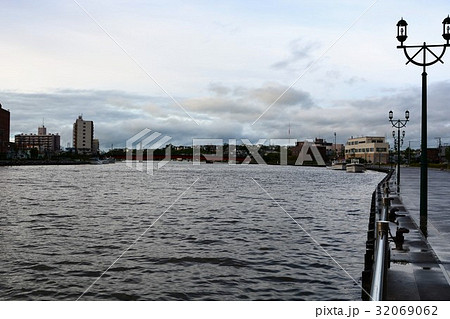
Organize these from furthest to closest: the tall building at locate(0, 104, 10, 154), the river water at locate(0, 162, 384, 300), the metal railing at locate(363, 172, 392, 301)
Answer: the tall building at locate(0, 104, 10, 154) → the river water at locate(0, 162, 384, 300) → the metal railing at locate(363, 172, 392, 301)

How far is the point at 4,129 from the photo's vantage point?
175m

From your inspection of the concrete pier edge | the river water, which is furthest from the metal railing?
the river water

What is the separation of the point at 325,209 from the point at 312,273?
57.1ft

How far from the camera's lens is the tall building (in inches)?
6737

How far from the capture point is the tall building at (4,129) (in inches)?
6737

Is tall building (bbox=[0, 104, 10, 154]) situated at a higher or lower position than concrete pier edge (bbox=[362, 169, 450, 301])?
higher

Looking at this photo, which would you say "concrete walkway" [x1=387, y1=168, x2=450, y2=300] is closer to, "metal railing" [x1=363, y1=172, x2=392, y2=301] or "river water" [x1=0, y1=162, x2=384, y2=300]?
"metal railing" [x1=363, y1=172, x2=392, y2=301]

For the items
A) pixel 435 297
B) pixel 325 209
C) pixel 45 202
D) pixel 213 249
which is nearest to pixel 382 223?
pixel 435 297

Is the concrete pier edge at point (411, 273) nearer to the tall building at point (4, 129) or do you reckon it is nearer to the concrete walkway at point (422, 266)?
the concrete walkway at point (422, 266)

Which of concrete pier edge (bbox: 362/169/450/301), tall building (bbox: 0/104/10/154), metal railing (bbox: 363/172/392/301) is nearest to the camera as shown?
metal railing (bbox: 363/172/392/301)

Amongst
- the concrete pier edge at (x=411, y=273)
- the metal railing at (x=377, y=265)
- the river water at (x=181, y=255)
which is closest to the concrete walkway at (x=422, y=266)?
the concrete pier edge at (x=411, y=273)

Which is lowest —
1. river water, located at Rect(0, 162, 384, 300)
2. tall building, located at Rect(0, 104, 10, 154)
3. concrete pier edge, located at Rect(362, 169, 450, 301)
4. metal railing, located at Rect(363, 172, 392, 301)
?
river water, located at Rect(0, 162, 384, 300)

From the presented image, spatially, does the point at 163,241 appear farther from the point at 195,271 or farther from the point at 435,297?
the point at 435,297

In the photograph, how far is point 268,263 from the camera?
14.5 m
